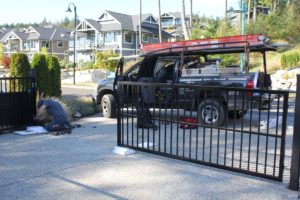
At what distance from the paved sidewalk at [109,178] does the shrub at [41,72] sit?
16.1 feet

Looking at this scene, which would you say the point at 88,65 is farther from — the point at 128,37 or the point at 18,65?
the point at 18,65

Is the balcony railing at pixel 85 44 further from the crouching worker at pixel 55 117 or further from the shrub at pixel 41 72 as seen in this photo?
the crouching worker at pixel 55 117

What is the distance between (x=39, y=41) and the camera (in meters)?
69.8

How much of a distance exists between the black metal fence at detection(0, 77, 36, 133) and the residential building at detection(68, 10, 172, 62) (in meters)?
44.2

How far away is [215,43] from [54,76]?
606cm

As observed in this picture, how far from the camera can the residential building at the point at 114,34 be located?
54.5m

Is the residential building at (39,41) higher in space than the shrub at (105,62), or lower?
higher

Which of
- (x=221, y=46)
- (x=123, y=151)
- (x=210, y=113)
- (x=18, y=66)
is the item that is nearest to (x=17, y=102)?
(x=18, y=66)

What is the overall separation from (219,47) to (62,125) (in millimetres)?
4737

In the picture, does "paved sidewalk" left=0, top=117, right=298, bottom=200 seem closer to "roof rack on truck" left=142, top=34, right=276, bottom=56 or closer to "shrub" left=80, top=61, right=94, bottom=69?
"roof rack on truck" left=142, top=34, right=276, bottom=56

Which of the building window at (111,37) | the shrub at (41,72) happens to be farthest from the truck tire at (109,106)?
the building window at (111,37)

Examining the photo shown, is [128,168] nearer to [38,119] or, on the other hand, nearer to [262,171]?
[262,171]

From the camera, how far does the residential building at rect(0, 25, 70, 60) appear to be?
70.1 metres

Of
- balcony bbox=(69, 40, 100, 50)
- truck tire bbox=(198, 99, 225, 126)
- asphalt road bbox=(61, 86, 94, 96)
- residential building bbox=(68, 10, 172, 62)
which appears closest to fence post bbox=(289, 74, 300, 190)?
truck tire bbox=(198, 99, 225, 126)
